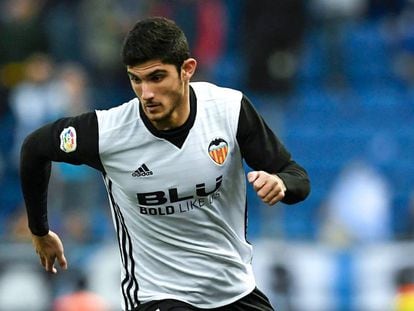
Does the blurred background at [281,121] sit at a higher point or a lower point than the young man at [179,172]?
lower

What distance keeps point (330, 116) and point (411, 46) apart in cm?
131

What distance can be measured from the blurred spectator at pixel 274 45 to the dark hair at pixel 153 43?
8499mm

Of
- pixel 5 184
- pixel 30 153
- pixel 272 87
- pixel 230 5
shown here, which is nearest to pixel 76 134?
pixel 30 153

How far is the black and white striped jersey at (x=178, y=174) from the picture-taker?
6023 millimetres

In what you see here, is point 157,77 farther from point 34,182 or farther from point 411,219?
point 411,219

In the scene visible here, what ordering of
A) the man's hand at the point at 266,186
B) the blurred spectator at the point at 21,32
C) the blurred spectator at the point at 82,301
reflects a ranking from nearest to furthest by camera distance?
the man's hand at the point at 266,186 < the blurred spectator at the point at 82,301 < the blurred spectator at the point at 21,32

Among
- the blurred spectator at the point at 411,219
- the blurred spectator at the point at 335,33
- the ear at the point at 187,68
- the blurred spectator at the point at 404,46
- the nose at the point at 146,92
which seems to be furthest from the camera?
the blurred spectator at the point at 404,46

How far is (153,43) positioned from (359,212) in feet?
26.7

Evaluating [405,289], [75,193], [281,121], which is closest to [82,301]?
[75,193]

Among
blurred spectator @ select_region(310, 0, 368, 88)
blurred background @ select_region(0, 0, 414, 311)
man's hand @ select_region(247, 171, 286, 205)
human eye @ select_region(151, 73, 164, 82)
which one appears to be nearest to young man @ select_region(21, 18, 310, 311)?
human eye @ select_region(151, 73, 164, 82)

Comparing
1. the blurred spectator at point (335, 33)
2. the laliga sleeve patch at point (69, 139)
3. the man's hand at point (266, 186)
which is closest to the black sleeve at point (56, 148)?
the laliga sleeve patch at point (69, 139)

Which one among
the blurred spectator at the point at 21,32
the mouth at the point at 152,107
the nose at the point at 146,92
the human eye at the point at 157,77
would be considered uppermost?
the human eye at the point at 157,77

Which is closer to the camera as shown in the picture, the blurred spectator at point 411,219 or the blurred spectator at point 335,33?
the blurred spectator at point 411,219

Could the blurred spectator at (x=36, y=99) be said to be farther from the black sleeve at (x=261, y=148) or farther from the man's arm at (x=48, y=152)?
the black sleeve at (x=261, y=148)
